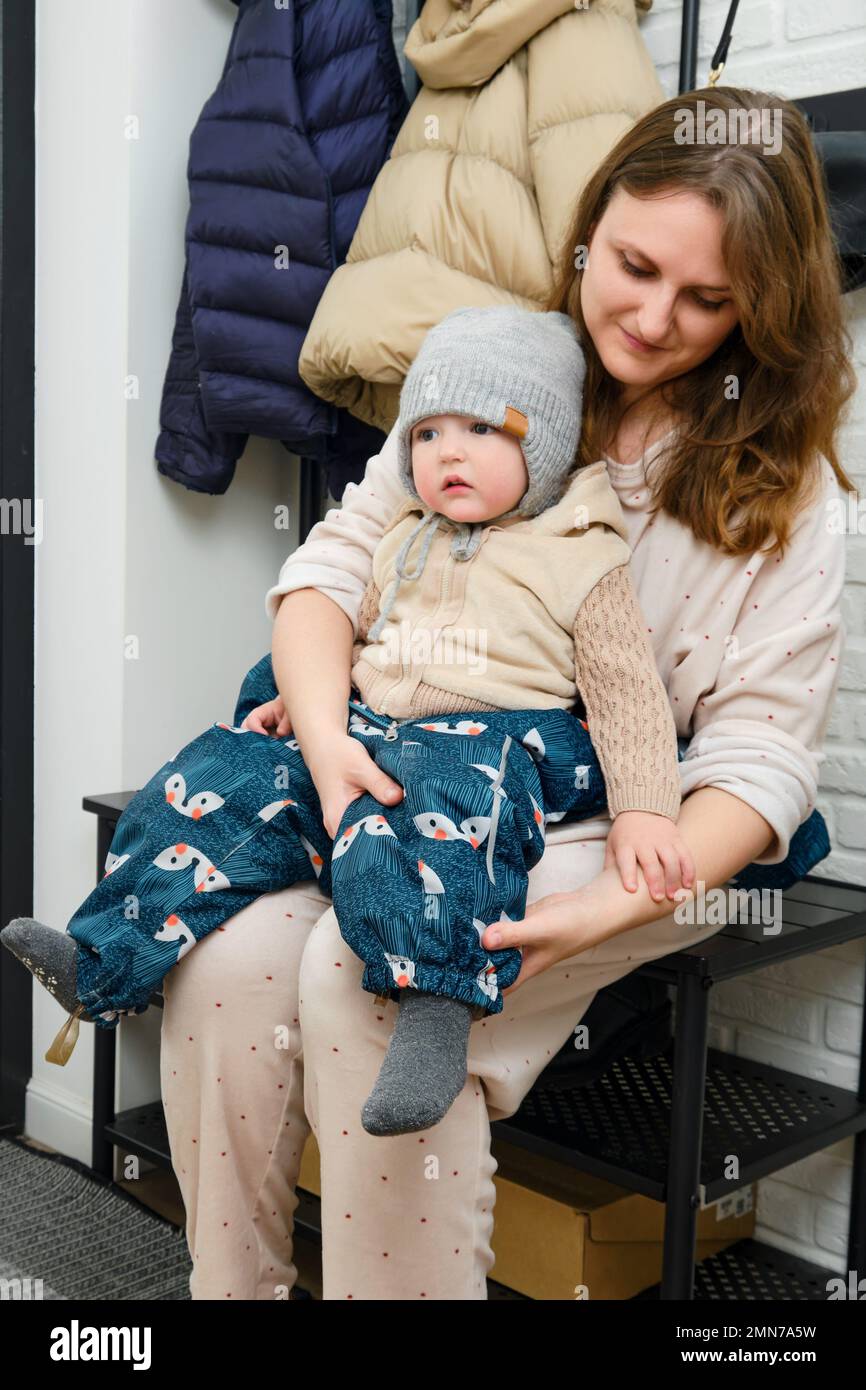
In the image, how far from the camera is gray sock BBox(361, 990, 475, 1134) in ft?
Result: 2.83

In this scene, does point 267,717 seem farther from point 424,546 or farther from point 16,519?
point 16,519

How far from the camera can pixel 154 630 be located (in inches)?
72.5

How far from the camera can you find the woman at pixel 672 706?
1012 millimetres

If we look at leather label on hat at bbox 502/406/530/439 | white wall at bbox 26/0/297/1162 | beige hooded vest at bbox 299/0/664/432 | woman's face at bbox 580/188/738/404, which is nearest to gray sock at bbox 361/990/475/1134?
leather label on hat at bbox 502/406/530/439

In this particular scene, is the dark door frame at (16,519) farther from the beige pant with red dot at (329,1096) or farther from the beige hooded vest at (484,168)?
the beige pant with red dot at (329,1096)

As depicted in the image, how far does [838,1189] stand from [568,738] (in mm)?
823

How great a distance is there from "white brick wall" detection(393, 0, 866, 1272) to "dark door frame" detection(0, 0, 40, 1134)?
89 centimetres

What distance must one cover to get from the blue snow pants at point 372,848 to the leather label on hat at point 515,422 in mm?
253

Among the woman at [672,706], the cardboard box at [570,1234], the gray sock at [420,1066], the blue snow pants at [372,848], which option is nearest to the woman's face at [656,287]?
the woman at [672,706]

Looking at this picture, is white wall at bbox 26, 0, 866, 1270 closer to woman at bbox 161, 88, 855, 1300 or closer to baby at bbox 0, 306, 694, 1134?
woman at bbox 161, 88, 855, 1300

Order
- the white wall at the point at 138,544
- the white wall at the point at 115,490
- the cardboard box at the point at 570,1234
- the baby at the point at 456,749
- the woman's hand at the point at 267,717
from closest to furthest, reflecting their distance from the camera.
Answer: the baby at the point at 456,749 < the woman's hand at the point at 267,717 < the cardboard box at the point at 570,1234 < the white wall at the point at 138,544 < the white wall at the point at 115,490

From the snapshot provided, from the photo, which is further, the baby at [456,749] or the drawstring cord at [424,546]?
the drawstring cord at [424,546]

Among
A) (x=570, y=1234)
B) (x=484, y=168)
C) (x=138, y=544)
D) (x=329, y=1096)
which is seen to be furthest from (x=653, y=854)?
(x=138, y=544)

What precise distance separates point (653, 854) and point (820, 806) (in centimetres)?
63
